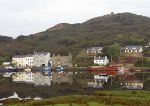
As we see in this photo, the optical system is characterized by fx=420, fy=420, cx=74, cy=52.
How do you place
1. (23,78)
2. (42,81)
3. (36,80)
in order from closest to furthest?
(42,81) → (36,80) → (23,78)

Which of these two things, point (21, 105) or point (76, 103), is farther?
point (21, 105)

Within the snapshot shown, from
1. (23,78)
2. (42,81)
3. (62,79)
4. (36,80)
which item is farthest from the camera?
(23,78)

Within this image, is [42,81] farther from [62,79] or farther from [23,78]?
[23,78]

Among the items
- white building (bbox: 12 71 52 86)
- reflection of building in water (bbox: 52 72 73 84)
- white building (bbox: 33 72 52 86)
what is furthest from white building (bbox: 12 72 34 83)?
reflection of building in water (bbox: 52 72 73 84)

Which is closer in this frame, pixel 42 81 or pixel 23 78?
pixel 42 81

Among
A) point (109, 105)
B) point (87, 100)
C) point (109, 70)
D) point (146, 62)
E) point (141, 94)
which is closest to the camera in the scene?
point (109, 105)

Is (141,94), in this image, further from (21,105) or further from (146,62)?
(146,62)

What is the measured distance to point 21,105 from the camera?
53.3 meters

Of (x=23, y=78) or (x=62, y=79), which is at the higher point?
(x=62, y=79)

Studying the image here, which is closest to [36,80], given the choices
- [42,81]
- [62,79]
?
[42,81]

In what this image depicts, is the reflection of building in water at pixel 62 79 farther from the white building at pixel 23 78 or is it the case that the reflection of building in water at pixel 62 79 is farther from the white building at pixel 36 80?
the white building at pixel 23 78

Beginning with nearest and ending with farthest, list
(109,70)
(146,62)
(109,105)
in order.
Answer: (109,105)
(109,70)
(146,62)

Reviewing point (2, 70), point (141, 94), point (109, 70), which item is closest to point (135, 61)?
point (109, 70)

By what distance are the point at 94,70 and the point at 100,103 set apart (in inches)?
4871
